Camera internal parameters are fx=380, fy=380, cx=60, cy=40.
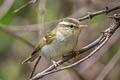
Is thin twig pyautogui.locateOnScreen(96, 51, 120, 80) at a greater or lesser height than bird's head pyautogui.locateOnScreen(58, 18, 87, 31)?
lesser

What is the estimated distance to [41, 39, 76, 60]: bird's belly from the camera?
4230mm

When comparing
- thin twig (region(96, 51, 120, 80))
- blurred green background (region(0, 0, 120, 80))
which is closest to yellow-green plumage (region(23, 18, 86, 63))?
blurred green background (region(0, 0, 120, 80))

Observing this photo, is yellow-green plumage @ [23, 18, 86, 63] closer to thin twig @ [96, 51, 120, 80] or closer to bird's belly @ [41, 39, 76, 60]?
bird's belly @ [41, 39, 76, 60]

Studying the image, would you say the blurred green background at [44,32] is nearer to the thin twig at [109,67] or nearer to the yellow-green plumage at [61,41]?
the thin twig at [109,67]

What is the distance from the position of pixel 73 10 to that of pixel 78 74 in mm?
1410

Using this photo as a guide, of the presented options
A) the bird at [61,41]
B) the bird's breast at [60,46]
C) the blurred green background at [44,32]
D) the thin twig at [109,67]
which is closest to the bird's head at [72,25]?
the bird at [61,41]

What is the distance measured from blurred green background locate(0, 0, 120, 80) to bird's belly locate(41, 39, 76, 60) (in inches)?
37.0

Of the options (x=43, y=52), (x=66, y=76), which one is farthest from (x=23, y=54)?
(x=43, y=52)

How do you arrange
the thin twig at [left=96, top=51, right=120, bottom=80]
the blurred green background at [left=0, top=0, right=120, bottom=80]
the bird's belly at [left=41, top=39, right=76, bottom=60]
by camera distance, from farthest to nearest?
the blurred green background at [left=0, top=0, right=120, bottom=80]
the thin twig at [left=96, top=51, right=120, bottom=80]
the bird's belly at [left=41, top=39, right=76, bottom=60]

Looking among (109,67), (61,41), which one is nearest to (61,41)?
(61,41)

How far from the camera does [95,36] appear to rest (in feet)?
20.1

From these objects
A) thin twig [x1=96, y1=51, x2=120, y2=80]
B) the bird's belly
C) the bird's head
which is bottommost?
thin twig [x1=96, y1=51, x2=120, y2=80]

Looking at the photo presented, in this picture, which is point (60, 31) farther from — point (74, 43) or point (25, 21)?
point (25, 21)

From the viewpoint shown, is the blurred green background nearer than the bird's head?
No
